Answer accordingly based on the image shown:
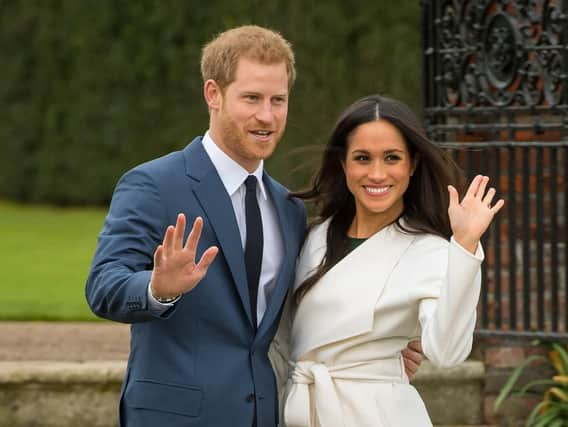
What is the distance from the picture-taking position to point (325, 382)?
360 centimetres

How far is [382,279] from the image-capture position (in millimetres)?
3588

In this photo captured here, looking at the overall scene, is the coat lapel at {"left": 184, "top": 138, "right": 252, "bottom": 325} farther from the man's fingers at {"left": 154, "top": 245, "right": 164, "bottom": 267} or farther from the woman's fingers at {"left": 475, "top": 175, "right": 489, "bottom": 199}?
the woman's fingers at {"left": 475, "top": 175, "right": 489, "bottom": 199}

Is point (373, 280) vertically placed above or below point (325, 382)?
above

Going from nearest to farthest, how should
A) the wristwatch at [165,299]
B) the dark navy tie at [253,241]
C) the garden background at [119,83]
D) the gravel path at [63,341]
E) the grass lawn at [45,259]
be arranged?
the wristwatch at [165,299], the dark navy tie at [253,241], the gravel path at [63,341], the grass lawn at [45,259], the garden background at [119,83]

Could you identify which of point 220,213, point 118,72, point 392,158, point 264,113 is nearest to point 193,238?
point 220,213

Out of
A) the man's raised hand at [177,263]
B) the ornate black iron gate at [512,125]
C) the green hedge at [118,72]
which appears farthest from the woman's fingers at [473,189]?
the green hedge at [118,72]

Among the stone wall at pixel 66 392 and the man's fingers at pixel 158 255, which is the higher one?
the man's fingers at pixel 158 255

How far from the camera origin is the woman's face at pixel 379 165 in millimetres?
3635

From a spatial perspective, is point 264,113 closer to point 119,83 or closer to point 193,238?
point 193,238

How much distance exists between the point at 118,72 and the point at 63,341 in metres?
6.65

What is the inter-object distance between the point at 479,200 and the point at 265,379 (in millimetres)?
765

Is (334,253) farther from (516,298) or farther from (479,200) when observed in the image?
(516,298)

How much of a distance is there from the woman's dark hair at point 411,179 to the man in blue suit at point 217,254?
242mm

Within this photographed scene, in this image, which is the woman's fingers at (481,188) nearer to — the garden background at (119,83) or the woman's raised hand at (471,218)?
the woman's raised hand at (471,218)
